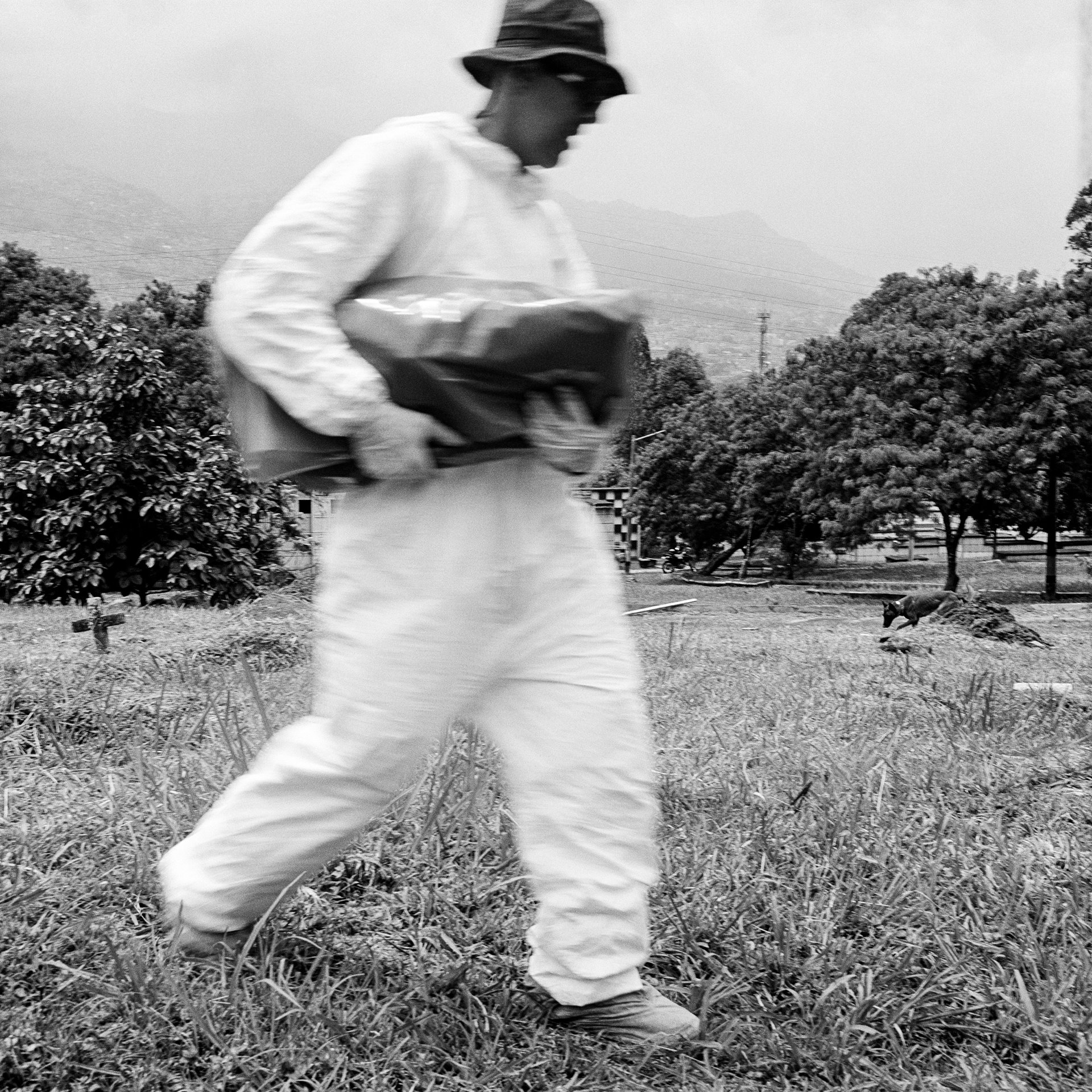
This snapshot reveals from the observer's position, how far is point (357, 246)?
2070 millimetres

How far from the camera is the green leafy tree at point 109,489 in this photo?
49.5 ft

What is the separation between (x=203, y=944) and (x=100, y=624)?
18.1 ft

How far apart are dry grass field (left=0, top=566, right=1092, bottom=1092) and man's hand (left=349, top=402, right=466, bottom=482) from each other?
0.90 meters

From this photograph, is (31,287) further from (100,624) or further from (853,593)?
(100,624)

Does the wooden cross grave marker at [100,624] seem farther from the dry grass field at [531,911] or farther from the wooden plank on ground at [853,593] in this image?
the wooden plank on ground at [853,593]

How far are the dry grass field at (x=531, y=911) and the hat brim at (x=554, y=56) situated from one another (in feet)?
5.29

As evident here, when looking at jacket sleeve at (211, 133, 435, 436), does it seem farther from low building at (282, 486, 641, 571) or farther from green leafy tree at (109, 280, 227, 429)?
green leafy tree at (109, 280, 227, 429)

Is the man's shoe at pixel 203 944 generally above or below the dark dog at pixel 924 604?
above

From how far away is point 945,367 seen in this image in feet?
92.5

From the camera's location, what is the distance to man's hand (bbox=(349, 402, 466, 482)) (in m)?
2.00

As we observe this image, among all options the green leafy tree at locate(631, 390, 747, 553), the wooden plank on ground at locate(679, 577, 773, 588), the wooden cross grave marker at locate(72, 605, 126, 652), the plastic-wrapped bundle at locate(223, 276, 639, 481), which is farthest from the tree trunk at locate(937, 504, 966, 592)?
the plastic-wrapped bundle at locate(223, 276, 639, 481)

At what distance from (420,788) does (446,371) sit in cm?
159

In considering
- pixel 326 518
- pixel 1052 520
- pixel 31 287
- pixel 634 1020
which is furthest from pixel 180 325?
pixel 634 1020

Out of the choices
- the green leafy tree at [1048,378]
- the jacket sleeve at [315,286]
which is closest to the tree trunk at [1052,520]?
the green leafy tree at [1048,378]
